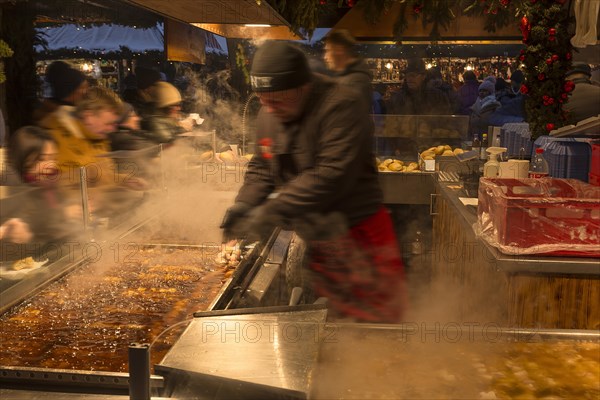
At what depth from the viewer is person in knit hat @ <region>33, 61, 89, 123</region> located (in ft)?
12.6

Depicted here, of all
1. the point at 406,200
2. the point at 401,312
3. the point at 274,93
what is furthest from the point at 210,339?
the point at 406,200

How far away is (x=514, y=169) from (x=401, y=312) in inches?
72.9

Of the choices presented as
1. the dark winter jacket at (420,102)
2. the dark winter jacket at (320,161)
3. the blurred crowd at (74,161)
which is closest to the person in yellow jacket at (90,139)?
the blurred crowd at (74,161)

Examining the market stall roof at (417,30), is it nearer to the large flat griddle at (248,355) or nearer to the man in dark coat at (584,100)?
the man in dark coat at (584,100)

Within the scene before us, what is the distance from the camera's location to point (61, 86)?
3.89 m

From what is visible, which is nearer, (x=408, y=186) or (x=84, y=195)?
(x=84, y=195)

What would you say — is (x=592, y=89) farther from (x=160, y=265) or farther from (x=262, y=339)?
(x=262, y=339)

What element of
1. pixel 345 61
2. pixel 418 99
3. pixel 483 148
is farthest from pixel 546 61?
pixel 418 99

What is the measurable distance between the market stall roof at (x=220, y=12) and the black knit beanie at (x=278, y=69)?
0.43 meters

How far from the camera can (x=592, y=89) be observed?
5.05m

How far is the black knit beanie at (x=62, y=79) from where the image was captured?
12.7ft

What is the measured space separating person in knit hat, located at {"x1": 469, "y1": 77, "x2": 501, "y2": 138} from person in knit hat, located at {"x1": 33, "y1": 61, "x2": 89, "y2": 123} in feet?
16.4

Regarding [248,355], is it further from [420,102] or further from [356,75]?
[420,102]

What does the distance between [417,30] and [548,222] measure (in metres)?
4.39
